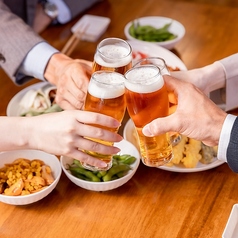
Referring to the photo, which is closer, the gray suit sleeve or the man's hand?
the man's hand

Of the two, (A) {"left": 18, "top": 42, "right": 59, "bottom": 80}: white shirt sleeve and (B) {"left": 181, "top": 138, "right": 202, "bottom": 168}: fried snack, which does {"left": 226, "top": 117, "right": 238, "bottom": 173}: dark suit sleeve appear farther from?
(A) {"left": 18, "top": 42, "right": 59, "bottom": 80}: white shirt sleeve

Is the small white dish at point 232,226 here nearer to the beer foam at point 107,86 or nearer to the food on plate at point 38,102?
the beer foam at point 107,86

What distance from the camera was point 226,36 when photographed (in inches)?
95.0

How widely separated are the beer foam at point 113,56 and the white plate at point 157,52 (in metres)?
0.73

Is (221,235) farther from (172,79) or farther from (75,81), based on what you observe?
(75,81)

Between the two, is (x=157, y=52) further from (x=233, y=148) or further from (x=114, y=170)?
(x=233, y=148)

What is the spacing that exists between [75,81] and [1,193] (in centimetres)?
47

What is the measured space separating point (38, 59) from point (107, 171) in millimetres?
653

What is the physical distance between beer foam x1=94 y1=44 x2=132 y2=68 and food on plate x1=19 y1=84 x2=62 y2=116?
1.65ft

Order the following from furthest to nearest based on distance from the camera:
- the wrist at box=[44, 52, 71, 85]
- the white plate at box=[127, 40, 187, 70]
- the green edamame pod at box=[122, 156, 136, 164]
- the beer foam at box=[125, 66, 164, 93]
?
the white plate at box=[127, 40, 187, 70], the wrist at box=[44, 52, 71, 85], the green edamame pod at box=[122, 156, 136, 164], the beer foam at box=[125, 66, 164, 93]

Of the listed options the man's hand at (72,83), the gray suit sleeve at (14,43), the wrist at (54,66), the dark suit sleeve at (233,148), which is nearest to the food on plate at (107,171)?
the man's hand at (72,83)

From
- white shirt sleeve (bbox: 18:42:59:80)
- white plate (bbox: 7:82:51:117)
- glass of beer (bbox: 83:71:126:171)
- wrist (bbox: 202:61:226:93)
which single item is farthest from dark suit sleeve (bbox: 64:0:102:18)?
glass of beer (bbox: 83:71:126:171)

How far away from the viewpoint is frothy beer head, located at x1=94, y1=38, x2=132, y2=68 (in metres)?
1.41

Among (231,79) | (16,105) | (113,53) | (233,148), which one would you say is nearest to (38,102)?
(16,105)
